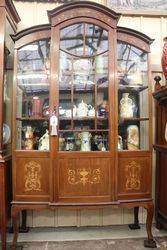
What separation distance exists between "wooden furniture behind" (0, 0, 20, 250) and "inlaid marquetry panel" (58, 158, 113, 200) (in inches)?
18.4

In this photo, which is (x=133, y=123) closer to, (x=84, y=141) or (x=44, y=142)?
Result: (x=84, y=141)

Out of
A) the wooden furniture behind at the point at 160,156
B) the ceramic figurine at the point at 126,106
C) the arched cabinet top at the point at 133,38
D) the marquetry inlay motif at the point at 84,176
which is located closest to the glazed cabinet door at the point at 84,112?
the marquetry inlay motif at the point at 84,176

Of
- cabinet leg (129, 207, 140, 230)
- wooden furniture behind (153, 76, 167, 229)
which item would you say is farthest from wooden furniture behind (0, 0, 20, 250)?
wooden furniture behind (153, 76, 167, 229)

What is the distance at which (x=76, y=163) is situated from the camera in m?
2.46

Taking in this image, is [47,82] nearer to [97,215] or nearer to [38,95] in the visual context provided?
[38,95]

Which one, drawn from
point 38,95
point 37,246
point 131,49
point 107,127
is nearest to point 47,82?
point 38,95

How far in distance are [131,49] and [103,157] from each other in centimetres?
104

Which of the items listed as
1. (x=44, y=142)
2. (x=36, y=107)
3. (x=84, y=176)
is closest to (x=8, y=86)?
(x=36, y=107)

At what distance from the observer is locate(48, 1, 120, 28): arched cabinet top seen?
7.98ft

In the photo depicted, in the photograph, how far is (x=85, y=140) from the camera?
255 centimetres

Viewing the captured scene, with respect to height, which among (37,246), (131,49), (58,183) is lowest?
(37,246)

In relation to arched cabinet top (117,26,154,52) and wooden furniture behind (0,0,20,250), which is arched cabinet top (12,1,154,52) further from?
wooden furniture behind (0,0,20,250)

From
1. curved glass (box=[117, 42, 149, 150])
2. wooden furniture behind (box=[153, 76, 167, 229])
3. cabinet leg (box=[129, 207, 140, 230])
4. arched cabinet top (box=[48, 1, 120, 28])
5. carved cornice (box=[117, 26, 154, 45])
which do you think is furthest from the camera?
cabinet leg (box=[129, 207, 140, 230])

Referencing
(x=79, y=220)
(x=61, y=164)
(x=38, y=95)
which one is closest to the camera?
(x=61, y=164)
